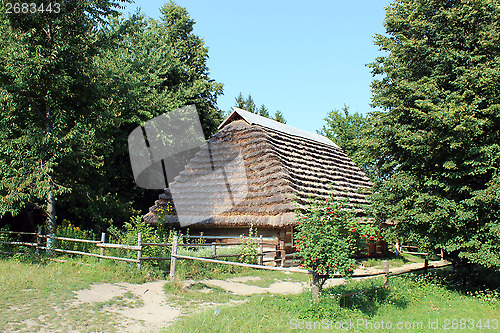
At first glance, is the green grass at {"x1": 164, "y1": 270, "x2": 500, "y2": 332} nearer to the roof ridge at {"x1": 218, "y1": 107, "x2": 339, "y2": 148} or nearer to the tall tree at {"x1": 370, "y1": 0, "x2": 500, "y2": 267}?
the tall tree at {"x1": 370, "y1": 0, "x2": 500, "y2": 267}

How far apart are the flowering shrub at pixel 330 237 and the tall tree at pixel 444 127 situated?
11.3 feet

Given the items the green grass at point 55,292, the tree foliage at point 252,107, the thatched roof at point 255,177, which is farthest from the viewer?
the tree foliage at point 252,107

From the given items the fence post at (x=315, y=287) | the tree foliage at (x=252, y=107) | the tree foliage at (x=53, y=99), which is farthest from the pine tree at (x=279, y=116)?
the fence post at (x=315, y=287)

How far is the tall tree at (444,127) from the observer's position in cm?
896

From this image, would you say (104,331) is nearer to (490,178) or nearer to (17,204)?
(17,204)

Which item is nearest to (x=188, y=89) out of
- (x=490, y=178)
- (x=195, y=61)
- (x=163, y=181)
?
(x=195, y=61)

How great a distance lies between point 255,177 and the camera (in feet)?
48.9

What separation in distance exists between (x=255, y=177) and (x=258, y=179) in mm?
312

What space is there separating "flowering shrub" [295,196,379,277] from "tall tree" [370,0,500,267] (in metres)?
3.43

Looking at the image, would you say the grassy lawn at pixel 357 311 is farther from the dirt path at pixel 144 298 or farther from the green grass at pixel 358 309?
the dirt path at pixel 144 298

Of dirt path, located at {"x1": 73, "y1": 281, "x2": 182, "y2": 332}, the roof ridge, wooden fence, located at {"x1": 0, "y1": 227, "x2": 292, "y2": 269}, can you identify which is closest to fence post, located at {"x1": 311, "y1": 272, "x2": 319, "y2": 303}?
dirt path, located at {"x1": 73, "y1": 281, "x2": 182, "y2": 332}

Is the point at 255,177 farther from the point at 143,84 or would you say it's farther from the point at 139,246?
the point at 143,84

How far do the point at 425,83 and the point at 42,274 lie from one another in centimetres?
1120

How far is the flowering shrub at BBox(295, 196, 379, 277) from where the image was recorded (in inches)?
260
